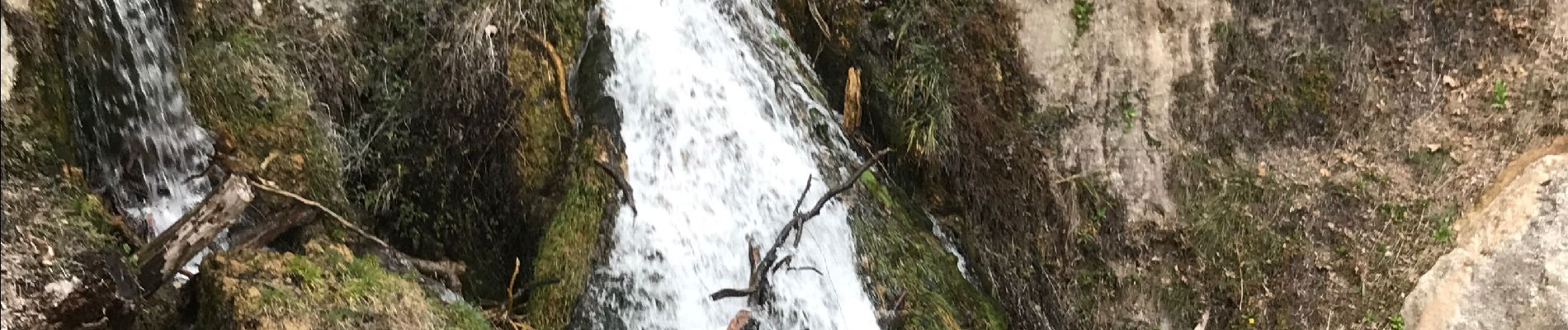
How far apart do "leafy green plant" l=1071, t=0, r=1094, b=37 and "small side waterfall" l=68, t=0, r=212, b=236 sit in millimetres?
3402

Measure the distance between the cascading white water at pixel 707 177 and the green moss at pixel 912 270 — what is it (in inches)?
3.8

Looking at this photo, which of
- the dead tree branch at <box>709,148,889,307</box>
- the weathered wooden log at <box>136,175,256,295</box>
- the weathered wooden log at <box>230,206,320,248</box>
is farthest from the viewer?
the dead tree branch at <box>709,148,889,307</box>

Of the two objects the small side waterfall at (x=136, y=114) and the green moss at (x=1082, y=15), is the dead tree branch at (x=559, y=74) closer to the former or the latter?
the small side waterfall at (x=136, y=114)

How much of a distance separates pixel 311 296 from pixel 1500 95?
4094mm

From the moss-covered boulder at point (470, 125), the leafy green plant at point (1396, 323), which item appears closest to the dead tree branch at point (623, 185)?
the moss-covered boulder at point (470, 125)

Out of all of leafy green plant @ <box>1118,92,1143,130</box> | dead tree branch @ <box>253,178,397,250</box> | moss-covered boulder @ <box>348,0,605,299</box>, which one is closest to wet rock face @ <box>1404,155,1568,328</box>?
leafy green plant @ <box>1118,92,1143,130</box>

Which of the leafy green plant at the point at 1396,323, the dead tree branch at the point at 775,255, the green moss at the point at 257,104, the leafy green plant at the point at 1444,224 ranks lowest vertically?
the leafy green plant at the point at 1396,323

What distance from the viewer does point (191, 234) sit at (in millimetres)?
2797

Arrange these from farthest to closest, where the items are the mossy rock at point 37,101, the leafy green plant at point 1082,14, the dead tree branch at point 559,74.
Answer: the leafy green plant at point 1082,14, the dead tree branch at point 559,74, the mossy rock at point 37,101

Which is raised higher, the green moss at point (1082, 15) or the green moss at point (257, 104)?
the green moss at point (1082, 15)

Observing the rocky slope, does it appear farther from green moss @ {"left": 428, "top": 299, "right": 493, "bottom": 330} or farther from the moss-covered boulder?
green moss @ {"left": 428, "top": 299, "right": 493, "bottom": 330}

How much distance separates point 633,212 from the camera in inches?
125

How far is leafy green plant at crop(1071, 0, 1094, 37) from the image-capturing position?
348 centimetres

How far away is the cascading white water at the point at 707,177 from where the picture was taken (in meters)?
3.10
